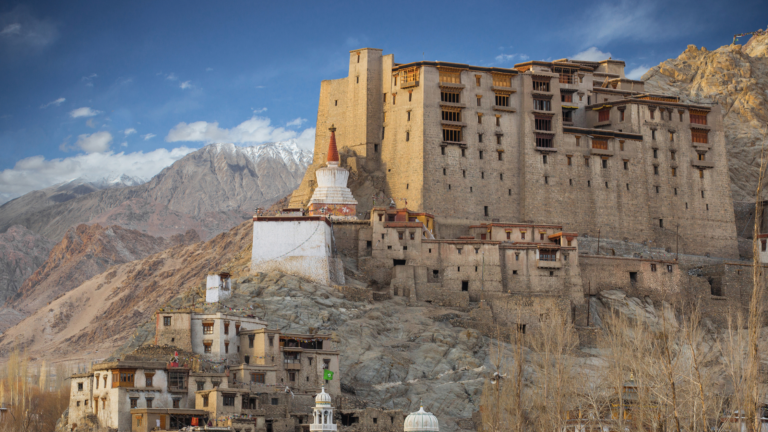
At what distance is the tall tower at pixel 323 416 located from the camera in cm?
4007

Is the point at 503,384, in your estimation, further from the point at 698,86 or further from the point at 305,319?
the point at 698,86

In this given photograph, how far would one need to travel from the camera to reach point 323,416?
40500mm

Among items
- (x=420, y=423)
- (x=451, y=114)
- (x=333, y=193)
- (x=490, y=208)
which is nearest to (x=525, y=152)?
(x=490, y=208)

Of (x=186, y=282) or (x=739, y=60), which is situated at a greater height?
(x=739, y=60)

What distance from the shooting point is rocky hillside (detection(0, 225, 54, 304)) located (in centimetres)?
14425

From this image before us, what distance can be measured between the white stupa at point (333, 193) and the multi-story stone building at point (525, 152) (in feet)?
8.13

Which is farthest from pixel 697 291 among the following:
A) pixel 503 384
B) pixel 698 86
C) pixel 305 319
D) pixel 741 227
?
pixel 698 86

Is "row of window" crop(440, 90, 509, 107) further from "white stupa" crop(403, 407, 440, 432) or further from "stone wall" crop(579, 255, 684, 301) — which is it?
"white stupa" crop(403, 407, 440, 432)

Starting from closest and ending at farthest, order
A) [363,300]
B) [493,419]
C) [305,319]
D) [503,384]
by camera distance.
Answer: [493,419]
[503,384]
[305,319]
[363,300]

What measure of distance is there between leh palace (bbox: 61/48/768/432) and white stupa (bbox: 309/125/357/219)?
126 millimetres

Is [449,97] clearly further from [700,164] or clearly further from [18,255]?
[18,255]

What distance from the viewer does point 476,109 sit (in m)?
74.3

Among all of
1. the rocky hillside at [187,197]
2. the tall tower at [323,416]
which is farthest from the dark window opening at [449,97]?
the rocky hillside at [187,197]

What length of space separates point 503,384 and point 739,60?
215 feet
